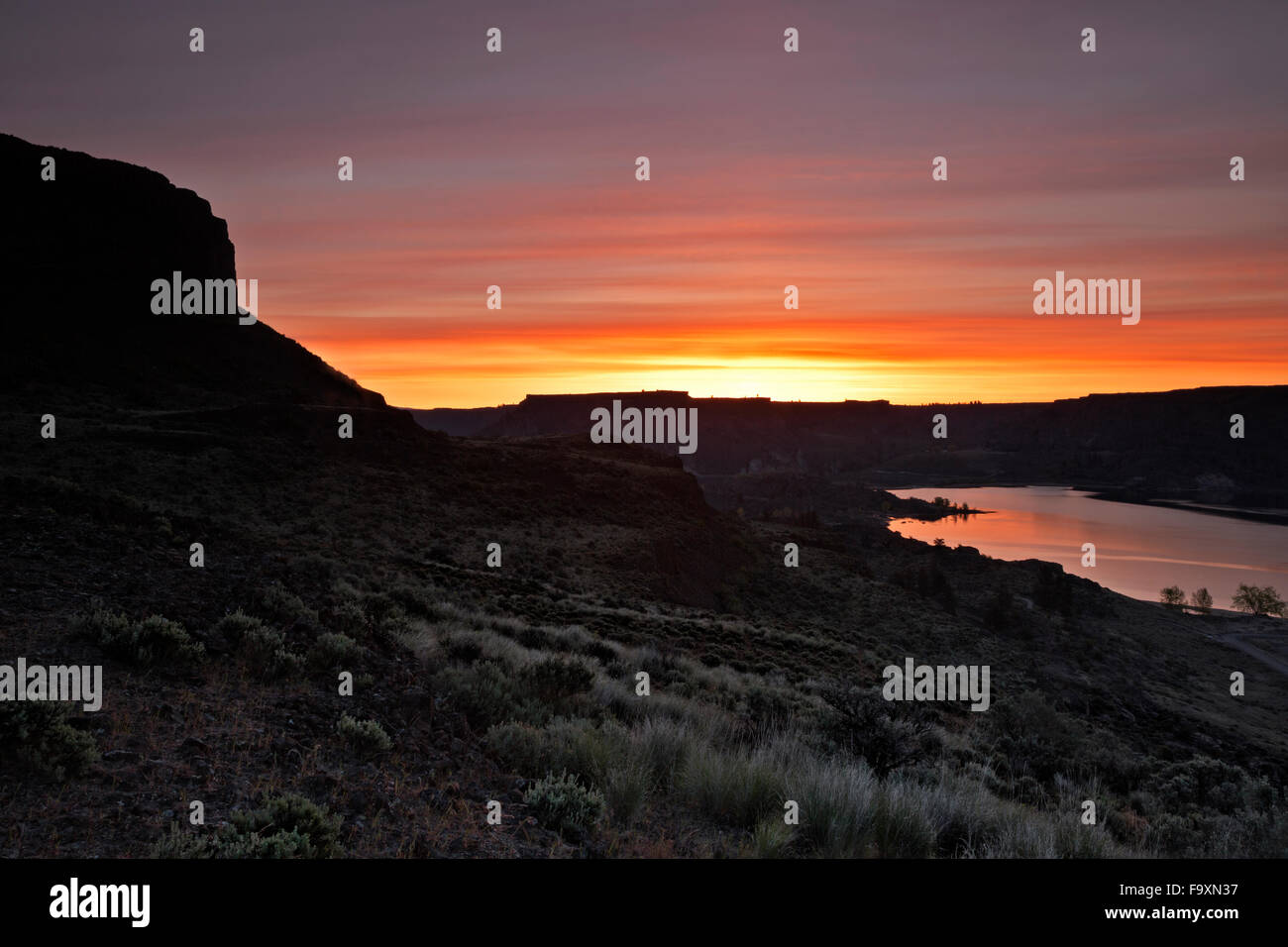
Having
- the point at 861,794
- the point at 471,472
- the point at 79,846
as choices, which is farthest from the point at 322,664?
the point at 471,472

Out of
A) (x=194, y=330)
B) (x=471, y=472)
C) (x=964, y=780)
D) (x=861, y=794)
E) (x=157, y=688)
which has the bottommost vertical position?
(x=964, y=780)

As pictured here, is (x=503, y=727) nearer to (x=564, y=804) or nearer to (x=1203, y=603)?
(x=564, y=804)

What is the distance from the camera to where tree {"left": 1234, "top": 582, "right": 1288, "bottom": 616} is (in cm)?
7181

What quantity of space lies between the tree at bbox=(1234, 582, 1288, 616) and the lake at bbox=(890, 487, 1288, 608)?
613 centimetres

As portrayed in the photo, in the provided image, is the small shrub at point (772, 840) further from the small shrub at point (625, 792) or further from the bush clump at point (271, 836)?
the bush clump at point (271, 836)

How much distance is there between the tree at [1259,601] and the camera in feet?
236

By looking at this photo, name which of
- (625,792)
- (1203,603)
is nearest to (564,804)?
(625,792)

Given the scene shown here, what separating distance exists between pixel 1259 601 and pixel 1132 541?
163 ft

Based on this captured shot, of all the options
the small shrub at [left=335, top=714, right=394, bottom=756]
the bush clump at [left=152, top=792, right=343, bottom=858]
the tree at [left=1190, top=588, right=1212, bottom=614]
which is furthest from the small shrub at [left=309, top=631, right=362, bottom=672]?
the tree at [left=1190, top=588, right=1212, bottom=614]
